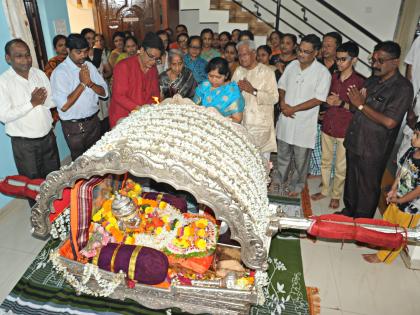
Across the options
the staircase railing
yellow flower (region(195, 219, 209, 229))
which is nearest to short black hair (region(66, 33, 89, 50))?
yellow flower (region(195, 219, 209, 229))

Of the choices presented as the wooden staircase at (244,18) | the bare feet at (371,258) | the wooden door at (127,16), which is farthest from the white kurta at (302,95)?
the wooden door at (127,16)

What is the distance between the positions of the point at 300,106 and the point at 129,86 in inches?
90.2

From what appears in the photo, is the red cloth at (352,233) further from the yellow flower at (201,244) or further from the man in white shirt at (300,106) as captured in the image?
the man in white shirt at (300,106)

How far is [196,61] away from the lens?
18.8ft

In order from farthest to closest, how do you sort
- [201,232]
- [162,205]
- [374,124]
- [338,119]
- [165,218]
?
[338,119] → [374,124] → [162,205] → [165,218] → [201,232]

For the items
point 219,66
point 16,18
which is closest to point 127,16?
point 16,18

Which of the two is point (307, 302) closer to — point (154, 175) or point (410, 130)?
point (154, 175)

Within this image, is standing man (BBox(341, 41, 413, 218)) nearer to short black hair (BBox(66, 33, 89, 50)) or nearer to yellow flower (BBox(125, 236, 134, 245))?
yellow flower (BBox(125, 236, 134, 245))

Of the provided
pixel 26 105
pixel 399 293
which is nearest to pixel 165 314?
pixel 399 293

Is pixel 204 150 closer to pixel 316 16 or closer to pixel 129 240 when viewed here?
pixel 129 240

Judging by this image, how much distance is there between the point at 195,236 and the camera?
292 cm

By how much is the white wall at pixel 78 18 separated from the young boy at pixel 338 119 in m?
8.75

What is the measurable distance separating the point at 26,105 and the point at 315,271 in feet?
12.2

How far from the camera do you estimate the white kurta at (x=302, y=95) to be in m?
4.21
